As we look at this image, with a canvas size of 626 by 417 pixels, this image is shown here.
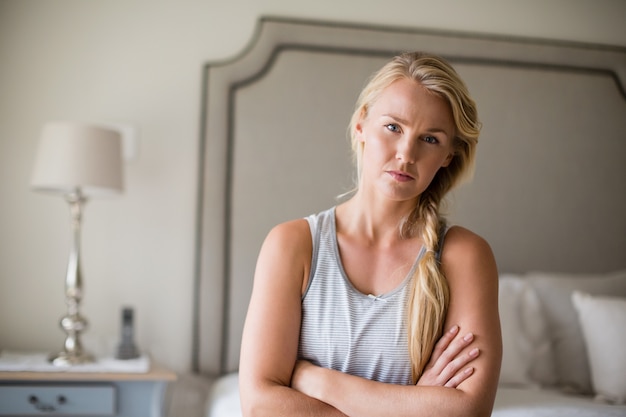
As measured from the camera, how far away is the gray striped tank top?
1.45 m

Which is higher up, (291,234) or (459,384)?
(291,234)

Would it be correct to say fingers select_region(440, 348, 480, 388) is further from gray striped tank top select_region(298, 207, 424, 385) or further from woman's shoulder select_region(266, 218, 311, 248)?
woman's shoulder select_region(266, 218, 311, 248)

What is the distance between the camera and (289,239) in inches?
60.0

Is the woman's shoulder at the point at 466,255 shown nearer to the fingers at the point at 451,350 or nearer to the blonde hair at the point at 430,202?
the blonde hair at the point at 430,202

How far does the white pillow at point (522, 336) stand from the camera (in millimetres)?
2404

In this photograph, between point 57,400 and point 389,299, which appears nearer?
point 389,299

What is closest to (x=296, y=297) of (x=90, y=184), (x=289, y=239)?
(x=289, y=239)

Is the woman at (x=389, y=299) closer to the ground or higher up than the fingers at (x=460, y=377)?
higher up

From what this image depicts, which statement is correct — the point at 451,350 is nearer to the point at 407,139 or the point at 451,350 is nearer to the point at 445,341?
the point at 445,341

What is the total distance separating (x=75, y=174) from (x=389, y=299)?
143 centimetres

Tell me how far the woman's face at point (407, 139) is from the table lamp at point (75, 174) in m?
1.31

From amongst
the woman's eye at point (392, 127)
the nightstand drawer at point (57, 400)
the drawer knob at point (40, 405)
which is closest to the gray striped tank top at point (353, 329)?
the woman's eye at point (392, 127)

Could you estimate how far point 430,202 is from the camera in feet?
5.37

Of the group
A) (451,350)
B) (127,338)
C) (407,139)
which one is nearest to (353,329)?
(451,350)
